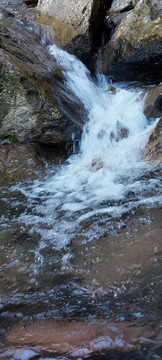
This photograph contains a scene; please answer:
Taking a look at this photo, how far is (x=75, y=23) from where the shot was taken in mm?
8211

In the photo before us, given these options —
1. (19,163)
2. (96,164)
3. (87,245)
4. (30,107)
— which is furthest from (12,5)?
(87,245)

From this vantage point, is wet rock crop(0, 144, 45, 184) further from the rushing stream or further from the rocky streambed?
the rushing stream

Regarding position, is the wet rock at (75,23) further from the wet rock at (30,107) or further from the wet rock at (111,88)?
the wet rock at (30,107)

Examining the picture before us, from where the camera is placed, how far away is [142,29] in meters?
7.62

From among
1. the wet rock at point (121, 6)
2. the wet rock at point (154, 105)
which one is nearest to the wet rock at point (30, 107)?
the wet rock at point (154, 105)

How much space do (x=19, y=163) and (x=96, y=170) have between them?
1441mm

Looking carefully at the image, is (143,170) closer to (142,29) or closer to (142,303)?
(142,303)

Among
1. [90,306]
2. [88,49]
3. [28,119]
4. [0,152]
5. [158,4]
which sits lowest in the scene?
[90,306]

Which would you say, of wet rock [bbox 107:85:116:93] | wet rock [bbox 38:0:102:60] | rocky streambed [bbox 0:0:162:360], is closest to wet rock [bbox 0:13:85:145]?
rocky streambed [bbox 0:0:162:360]

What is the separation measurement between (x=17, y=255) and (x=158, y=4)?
25.2ft

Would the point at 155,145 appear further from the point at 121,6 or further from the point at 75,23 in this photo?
the point at 121,6

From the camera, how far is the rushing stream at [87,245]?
2.16m

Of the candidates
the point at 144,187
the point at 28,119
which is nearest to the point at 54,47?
the point at 28,119

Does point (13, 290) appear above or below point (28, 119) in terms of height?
below
